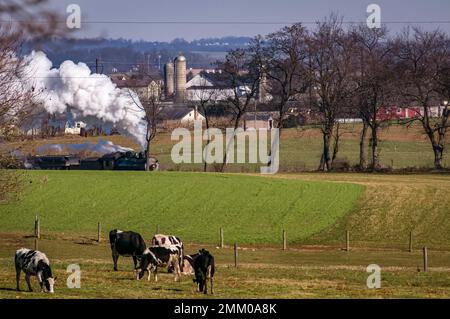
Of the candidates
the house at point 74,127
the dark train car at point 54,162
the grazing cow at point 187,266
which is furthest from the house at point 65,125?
the grazing cow at point 187,266

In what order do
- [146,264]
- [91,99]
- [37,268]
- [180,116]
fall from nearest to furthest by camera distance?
[37,268]
[146,264]
[91,99]
[180,116]

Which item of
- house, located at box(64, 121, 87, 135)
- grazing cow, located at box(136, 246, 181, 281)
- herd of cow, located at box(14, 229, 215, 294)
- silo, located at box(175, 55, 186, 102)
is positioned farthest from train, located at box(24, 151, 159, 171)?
silo, located at box(175, 55, 186, 102)

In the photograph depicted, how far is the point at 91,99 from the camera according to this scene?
9894 cm

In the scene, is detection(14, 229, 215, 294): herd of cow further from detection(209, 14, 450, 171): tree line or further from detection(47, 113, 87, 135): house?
detection(47, 113, 87, 135): house

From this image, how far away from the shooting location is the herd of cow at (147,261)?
23312mm

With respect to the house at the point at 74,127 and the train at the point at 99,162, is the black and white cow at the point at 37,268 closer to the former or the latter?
the train at the point at 99,162

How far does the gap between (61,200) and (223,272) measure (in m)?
29.3

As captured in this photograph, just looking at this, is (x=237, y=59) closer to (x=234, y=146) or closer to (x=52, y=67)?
(x=234, y=146)

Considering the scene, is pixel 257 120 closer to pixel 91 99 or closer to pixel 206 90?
pixel 206 90

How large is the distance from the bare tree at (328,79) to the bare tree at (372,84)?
1.16 m

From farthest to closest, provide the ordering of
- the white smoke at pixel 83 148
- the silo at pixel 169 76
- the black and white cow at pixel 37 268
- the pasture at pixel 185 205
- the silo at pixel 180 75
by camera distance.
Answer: the silo at pixel 169 76 < the silo at pixel 180 75 < the white smoke at pixel 83 148 < the pasture at pixel 185 205 < the black and white cow at pixel 37 268

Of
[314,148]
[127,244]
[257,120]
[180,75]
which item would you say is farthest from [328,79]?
[180,75]

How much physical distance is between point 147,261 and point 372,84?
190 feet

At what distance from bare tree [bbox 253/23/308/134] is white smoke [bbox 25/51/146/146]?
1465cm
